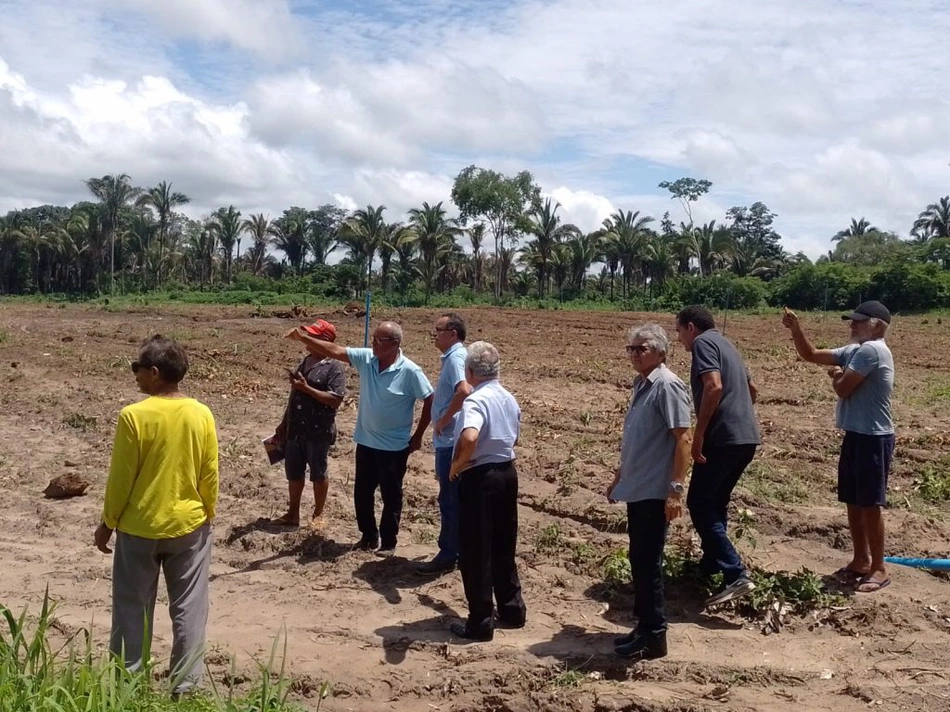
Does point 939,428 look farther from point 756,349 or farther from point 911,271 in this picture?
point 911,271

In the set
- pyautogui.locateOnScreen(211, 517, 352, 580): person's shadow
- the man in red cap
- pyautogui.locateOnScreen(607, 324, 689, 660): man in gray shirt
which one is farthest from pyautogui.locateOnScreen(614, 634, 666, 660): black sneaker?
the man in red cap

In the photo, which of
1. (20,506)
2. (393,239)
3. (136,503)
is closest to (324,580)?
Result: (136,503)

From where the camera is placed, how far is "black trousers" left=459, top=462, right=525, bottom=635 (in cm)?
466

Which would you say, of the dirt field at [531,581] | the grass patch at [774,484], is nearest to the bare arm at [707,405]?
the dirt field at [531,581]

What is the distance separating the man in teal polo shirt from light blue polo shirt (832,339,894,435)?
8.43 ft

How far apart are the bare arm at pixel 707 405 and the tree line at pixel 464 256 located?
Answer: 38557 mm

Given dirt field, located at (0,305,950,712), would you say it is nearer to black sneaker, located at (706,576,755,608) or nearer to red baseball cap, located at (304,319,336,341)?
black sneaker, located at (706,576,755,608)

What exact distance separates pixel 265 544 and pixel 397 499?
1.07 metres

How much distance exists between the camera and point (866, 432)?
531 centimetres

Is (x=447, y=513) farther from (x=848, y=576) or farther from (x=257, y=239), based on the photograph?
(x=257, y=239)

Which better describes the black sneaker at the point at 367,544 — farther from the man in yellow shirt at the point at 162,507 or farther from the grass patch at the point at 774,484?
the grass patch at the point at 774,484

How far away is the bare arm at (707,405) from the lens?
489cm

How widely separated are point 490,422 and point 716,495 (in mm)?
1430

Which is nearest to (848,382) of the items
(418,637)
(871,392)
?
(871,392)
